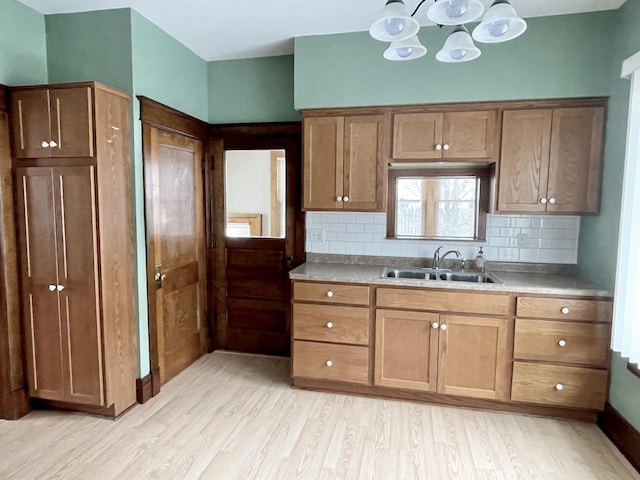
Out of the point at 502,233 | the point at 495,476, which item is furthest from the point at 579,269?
the point at 495,476

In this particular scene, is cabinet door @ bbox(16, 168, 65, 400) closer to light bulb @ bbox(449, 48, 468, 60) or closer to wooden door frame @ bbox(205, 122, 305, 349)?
wooden door frame @ bbox(205, 122, 305, 349)

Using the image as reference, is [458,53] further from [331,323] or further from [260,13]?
[331,323]

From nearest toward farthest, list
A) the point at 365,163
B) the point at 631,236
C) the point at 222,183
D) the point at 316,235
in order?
1. the point at 631,236
2. the point at 365,163
3. the point at 316,235
4. the point at 222,183

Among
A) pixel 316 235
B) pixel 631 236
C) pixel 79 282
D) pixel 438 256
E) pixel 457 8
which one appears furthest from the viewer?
pixel 316 235

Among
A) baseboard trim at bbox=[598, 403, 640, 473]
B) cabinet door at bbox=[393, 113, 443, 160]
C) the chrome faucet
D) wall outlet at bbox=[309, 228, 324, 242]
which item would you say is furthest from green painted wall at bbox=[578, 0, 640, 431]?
wall outlet at bbox=[309, 228, 324, 242]

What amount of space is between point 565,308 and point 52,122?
3417 millimetres

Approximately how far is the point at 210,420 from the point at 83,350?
933 mm

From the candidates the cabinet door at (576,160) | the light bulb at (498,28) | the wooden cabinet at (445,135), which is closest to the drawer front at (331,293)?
the wooden cabinet at (445,135)

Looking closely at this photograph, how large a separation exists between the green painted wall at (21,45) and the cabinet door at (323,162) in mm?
1907

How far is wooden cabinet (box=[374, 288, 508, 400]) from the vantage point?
2.59 meters

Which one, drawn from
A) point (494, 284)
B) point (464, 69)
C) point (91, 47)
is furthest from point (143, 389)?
point (464, 69)

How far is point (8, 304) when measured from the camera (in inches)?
96.7

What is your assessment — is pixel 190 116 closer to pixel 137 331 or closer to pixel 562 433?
pixel 137 331

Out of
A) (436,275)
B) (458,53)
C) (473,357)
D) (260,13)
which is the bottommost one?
(473,357)
